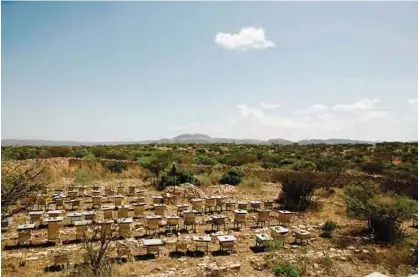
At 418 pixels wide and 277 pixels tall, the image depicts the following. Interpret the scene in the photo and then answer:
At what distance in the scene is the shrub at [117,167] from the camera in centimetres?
2795

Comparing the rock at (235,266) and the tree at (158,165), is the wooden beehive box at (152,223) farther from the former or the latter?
the tree at (158,165)

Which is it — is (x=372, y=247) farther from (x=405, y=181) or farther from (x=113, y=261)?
(x=405, y=181)

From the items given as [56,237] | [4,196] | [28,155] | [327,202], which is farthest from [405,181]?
[28,155]

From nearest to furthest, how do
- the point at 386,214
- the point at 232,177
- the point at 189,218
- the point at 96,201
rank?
the point at 386,214, the point at 189,218, the point at 96,201, the point at 232,177

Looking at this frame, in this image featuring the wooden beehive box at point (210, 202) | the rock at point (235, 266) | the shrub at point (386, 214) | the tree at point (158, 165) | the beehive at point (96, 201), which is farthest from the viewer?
the tree at point (158, 165)

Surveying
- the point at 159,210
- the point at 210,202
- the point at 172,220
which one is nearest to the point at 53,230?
the point at 172,220

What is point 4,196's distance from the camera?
6125 millimetres

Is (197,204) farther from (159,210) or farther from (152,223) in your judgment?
(152,223)

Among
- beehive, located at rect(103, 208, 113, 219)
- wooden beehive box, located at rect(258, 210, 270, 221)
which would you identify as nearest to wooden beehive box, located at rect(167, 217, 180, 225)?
beehive, located at rect(103, 208, 113, 219)

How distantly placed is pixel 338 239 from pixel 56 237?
9400 millimetres

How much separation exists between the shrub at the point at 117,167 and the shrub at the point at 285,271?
2045 centimetres

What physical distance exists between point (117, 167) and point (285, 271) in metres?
21.1

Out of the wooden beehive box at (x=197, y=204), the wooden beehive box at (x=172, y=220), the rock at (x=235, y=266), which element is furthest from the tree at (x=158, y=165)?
the rock at (x=235, y=266)

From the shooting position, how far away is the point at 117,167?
28.2 meters
